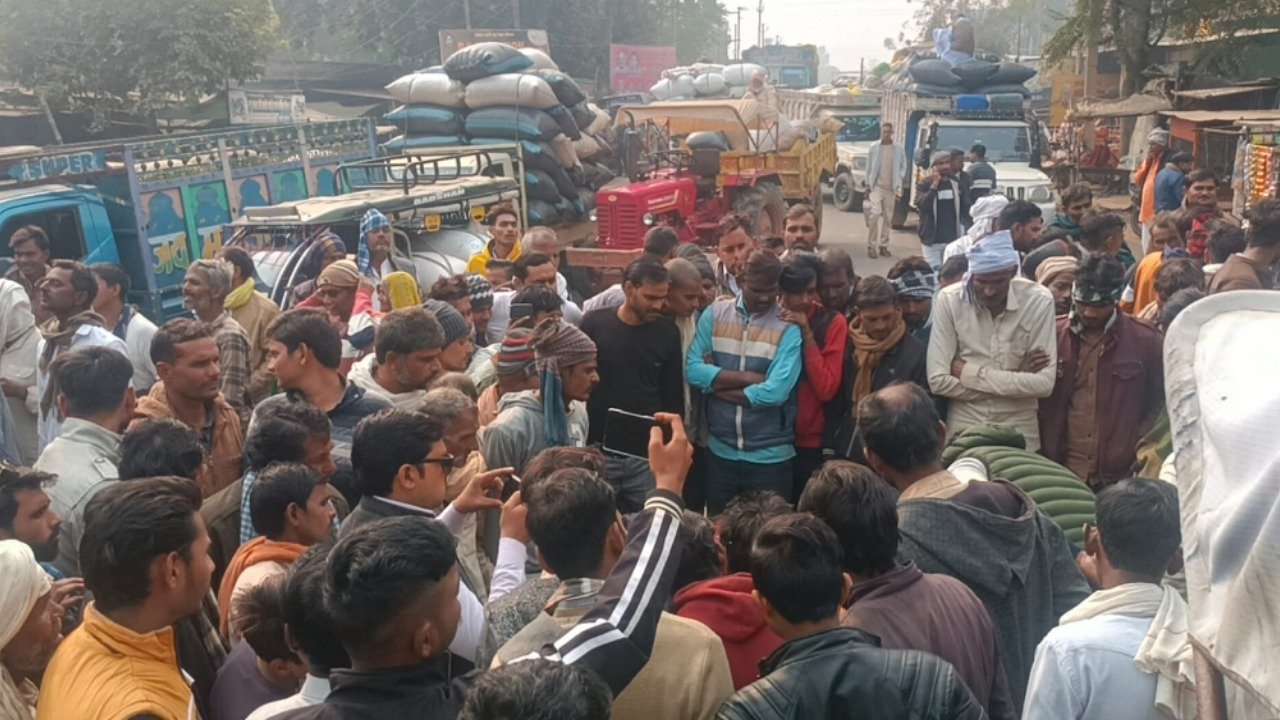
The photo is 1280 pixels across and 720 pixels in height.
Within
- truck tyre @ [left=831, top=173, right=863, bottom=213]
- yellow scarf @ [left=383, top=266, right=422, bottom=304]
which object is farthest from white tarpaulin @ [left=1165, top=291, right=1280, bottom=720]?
truck tyre @ [left=831, top=173, right=863, bottom=213]

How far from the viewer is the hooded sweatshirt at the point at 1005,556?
2895mm

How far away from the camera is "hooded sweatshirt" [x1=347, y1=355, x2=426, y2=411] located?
436 centimetres

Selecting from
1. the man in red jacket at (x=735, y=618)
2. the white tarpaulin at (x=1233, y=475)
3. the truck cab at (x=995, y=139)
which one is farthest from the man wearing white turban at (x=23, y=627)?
the truck cab at (x=995, y=139)

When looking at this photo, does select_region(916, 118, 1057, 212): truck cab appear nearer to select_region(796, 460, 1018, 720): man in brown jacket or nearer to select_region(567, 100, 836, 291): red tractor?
select_region(567, 100, 836, 291): red tractor

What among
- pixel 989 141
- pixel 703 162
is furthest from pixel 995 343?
pixel 989 141

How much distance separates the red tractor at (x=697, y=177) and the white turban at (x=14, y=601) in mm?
8407

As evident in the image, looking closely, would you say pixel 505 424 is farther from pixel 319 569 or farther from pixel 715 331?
pixel 319 569

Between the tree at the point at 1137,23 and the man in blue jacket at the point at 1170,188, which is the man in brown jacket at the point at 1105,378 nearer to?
the man in blue jacket at the point at 1170,188

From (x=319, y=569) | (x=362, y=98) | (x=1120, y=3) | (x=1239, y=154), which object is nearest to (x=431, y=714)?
(x=319, y=569)

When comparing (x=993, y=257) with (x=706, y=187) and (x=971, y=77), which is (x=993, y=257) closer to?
(x=706, y=187)

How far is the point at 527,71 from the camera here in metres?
14.0

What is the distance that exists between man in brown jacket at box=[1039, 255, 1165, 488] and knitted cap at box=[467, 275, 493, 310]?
9.91ft

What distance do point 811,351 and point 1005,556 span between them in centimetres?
195

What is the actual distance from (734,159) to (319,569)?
1288 cm
